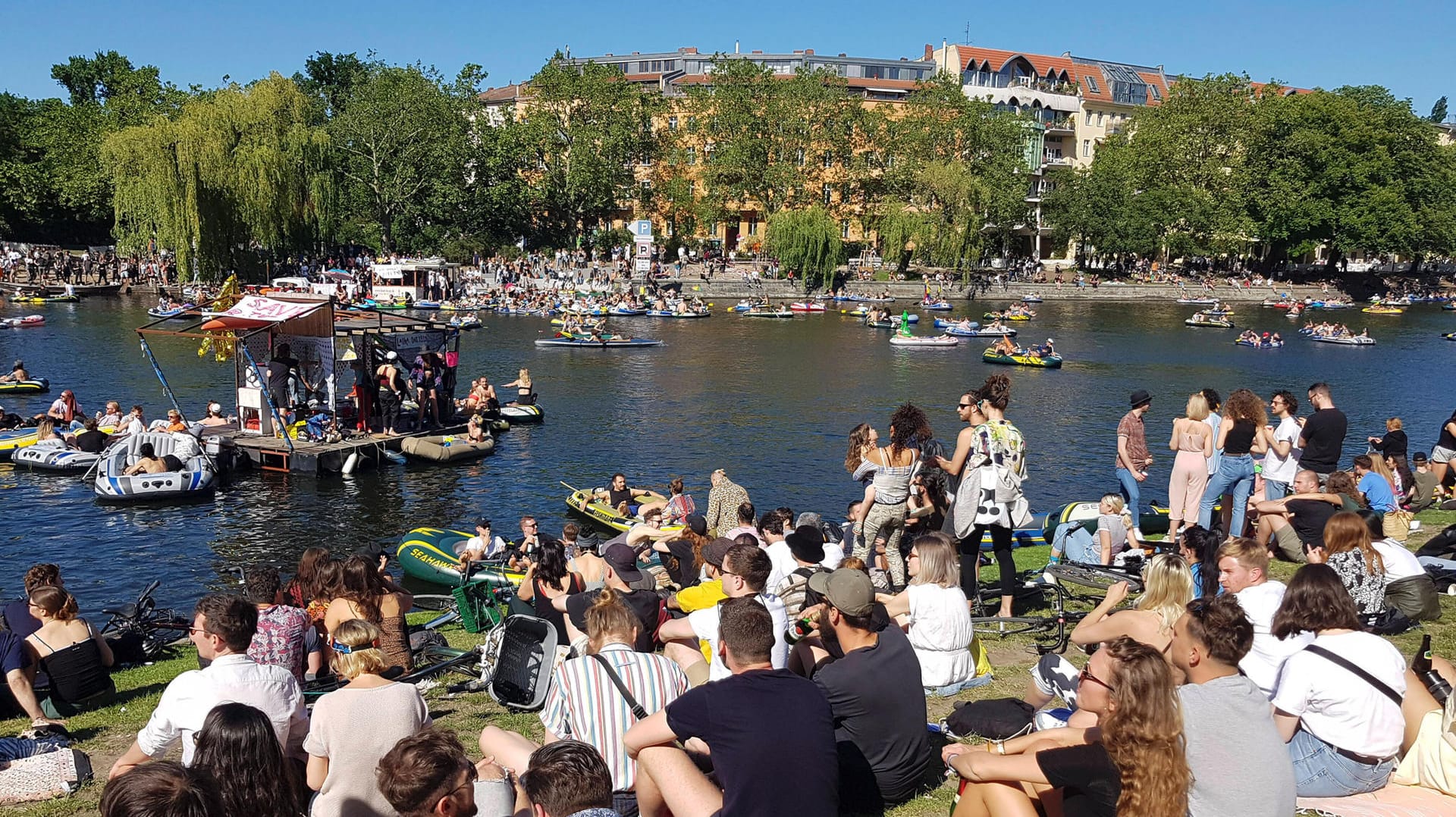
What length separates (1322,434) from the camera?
1295 centimetres

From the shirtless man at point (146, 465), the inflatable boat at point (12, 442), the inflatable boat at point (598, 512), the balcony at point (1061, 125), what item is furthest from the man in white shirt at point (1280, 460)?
the balcony at point (1061, 125)

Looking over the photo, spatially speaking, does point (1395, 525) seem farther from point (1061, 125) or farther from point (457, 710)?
point (1061, 125)

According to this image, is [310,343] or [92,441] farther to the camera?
[310,343]

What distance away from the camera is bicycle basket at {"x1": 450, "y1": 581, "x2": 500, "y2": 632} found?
1147 cm

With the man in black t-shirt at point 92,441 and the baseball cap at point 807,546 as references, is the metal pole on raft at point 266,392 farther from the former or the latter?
the baseball cap at point 807,546

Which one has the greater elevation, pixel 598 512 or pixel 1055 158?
pixel 1055 158

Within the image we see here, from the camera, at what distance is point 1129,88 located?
4670 inches

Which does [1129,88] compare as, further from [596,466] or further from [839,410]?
[596,466]

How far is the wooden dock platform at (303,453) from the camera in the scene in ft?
80.3

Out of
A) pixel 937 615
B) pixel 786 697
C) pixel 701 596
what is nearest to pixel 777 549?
pixel 701 596

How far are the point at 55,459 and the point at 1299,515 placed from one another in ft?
78.2

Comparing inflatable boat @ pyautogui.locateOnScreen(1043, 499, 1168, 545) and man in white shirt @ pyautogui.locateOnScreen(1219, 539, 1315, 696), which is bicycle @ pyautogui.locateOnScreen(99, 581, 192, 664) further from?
inflatable boat @ pyautogui.locateOnScreen(1043, 499, 1168, 545)

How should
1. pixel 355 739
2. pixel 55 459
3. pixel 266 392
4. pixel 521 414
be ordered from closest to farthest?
pixel 355 739 → pixel 55 459 → pixel 266 392 → pixel 521 414

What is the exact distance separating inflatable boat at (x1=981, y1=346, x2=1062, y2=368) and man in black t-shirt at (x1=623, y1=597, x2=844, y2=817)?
42393 millimetres
